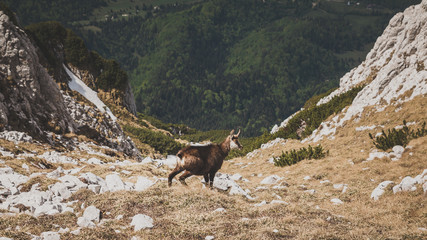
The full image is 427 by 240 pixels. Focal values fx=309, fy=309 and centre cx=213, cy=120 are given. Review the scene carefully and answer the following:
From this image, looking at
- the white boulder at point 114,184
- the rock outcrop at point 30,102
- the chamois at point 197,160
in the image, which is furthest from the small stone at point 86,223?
the rock outcrop at point 30,102

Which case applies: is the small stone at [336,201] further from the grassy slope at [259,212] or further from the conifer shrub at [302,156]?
the conifer shrub at [302,156]

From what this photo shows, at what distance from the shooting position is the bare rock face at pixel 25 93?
24734mm

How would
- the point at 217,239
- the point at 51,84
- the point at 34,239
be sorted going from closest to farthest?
the point at 34,239
the point at 217,239
the point at 51,84

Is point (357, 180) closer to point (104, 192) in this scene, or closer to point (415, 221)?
point (415, 221)

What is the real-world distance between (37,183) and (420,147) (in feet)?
73.0

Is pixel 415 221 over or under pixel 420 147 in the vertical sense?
over

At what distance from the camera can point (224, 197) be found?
526 inches

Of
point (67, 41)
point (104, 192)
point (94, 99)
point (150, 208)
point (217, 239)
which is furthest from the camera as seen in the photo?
point (67, 41)

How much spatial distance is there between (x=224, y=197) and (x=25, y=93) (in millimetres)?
23146

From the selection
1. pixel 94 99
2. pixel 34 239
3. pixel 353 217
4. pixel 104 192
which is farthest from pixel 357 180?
pixel 94 99

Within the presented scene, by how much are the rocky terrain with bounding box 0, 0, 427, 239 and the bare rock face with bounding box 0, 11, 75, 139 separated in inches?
38.8

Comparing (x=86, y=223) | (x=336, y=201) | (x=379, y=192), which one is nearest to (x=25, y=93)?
(x=86, y=223)

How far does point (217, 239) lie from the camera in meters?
9.07

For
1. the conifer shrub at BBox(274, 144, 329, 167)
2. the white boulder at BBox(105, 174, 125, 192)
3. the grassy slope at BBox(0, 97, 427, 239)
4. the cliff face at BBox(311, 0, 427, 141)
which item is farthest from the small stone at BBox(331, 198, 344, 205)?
the cliff face at BBox(311, 0, 427, 141)
